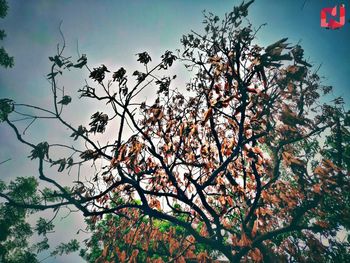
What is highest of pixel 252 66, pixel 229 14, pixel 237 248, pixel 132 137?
pixel 229 14

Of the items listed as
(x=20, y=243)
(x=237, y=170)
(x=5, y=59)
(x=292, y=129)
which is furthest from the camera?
(x=20, y=243)

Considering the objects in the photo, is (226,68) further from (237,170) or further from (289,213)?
(289,213)

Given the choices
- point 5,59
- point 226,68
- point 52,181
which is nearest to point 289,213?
point 226,68

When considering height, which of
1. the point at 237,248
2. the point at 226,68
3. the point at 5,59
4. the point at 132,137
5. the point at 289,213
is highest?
the point at 5,59

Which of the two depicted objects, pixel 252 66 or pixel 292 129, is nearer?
pixel 252 66

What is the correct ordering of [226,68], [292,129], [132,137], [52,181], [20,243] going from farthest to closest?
1. [20,243]
2. [292,129]
3. [52,181]
4. [226,68]
5. [132,137]

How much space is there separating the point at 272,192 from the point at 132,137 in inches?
276

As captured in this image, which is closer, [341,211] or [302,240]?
[341,211]

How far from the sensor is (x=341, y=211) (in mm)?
8328

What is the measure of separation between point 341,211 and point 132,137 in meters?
7.95

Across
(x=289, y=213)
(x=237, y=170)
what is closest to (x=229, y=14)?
(x=237, y=170)

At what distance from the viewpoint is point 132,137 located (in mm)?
5137

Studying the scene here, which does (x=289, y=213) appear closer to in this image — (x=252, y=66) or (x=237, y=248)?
(x=237, y=248)

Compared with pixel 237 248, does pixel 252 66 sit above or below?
above
